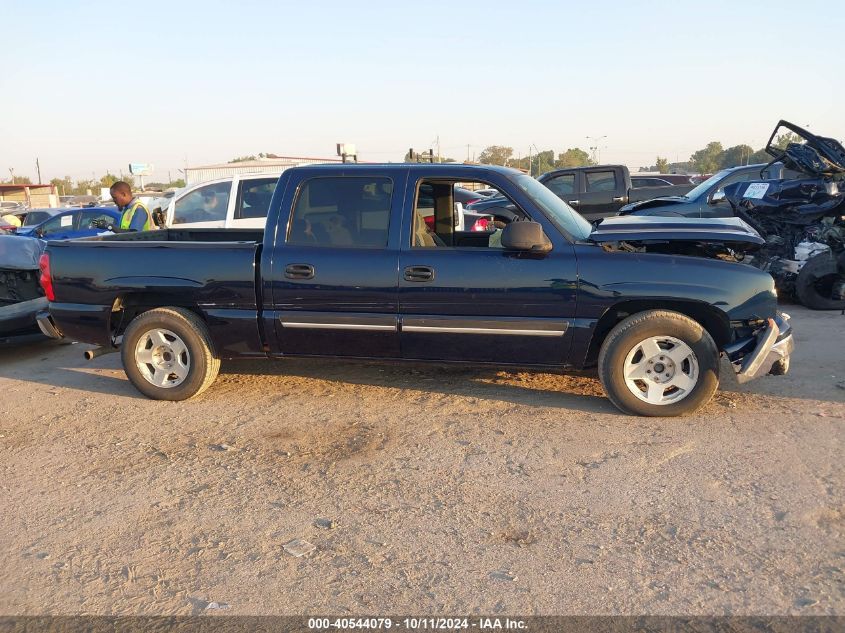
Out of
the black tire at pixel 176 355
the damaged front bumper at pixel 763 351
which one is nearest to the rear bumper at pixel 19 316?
the black tire at pixel 176 355

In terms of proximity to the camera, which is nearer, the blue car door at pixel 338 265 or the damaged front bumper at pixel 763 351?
the damaged front bumper at pixel 763 351

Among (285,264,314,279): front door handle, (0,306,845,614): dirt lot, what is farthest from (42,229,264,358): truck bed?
(0,306,845,614): dirt lot

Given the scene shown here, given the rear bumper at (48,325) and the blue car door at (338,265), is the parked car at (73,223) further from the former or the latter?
the blue car door at (338,265)

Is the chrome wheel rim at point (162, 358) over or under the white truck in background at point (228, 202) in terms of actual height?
under

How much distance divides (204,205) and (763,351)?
7630 mm

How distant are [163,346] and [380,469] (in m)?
2.35

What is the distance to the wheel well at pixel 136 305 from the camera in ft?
18.0

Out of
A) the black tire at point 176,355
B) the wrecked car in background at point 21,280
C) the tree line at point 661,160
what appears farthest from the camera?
the tree line at point 661,160

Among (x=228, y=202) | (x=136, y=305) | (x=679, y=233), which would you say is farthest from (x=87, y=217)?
A: (x=679, y=233)

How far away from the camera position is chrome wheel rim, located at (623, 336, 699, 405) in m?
4.75

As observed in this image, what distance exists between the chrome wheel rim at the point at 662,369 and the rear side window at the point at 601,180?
9.79 metres

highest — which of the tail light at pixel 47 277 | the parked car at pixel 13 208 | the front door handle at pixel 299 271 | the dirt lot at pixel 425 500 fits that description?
the front door handle at pixel 299 271

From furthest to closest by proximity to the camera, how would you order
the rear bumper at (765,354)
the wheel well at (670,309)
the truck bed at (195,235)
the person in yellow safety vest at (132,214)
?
1. the person in yellow safety vest at (132,214)
2. the truck bed at (195,235)
3. the wheel well at (670,309)
4. the rear bumper at (765,354)

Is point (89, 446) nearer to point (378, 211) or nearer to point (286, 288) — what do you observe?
point (286, 288)
